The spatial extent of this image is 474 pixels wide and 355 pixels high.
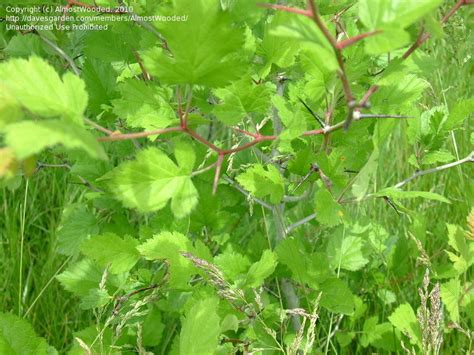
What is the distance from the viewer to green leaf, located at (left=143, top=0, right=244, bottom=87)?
0.70 metres

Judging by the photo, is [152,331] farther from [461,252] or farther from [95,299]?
[461,252]

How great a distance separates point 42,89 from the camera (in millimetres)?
669

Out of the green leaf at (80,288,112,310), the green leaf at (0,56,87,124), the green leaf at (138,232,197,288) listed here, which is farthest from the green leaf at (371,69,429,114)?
the green leaf at (80,288,112,310)

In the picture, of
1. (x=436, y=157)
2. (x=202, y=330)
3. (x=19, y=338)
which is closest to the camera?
(x=202, y=330)

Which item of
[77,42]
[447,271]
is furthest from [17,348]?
[447,271]

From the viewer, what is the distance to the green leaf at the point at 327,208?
100 centimetres

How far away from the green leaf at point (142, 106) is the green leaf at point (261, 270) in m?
0.36

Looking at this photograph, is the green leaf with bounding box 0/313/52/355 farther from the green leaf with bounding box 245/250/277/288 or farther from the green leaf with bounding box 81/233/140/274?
the green leaf with bounding box 245/250/277/288

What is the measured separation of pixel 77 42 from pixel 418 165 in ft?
2.77

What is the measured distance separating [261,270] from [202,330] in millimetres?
237

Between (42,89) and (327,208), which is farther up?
(42,89)

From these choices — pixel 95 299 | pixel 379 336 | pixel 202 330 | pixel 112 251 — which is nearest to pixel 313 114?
pixel 202 330

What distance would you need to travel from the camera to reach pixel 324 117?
41.8 inches

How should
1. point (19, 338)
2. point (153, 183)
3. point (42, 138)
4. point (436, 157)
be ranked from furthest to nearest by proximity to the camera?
point (436, 157), point (19, 338), point (153, 183), point (42, 138)
